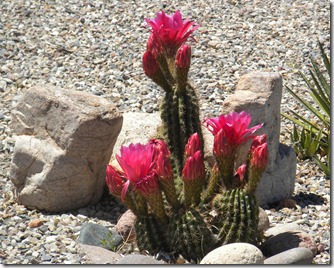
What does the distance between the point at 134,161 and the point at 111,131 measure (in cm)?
96

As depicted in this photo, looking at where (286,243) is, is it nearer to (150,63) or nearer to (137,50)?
(150,63)

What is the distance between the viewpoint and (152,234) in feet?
15.8

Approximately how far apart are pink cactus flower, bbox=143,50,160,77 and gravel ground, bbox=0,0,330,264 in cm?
108

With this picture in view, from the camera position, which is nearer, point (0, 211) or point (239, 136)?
point (239, 136)

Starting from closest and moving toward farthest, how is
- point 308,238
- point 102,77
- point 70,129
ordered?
1. point 308,238
2. point 70,129
3. point 102,77

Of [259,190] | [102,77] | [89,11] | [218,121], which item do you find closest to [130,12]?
[89,11]

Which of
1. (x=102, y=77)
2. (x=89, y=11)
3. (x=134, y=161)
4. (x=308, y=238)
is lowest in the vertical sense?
(x=308, y=238)

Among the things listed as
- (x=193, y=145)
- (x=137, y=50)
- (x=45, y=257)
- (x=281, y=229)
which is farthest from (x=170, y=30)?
(x=137, y=50)

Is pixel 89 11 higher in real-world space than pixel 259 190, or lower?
Answer: higher

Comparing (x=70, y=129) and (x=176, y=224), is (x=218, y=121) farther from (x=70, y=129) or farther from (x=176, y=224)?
(x=70, y=129)

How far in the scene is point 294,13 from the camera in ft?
28.7

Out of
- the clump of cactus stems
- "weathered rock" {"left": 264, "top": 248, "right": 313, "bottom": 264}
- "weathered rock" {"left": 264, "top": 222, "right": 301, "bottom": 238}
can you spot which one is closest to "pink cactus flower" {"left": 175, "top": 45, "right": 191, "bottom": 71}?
the clump of cactus stems

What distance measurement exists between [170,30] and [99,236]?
129cm

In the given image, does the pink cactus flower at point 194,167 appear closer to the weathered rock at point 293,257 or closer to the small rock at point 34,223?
the weathered rock at point 293,257
